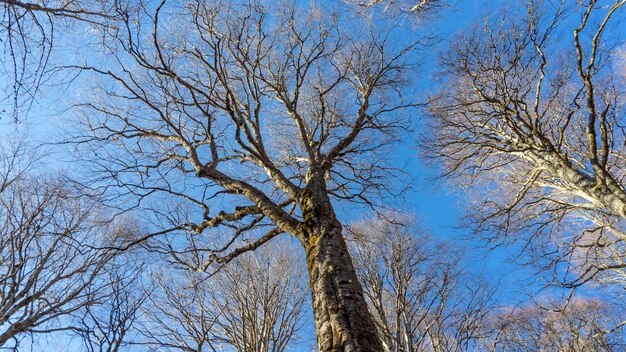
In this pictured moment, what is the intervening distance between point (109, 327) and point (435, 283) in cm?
548

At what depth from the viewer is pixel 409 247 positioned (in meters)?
7.52

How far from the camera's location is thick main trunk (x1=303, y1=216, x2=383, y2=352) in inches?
85.7

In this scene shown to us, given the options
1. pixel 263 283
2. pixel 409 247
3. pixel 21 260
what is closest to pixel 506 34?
pixel 409 247

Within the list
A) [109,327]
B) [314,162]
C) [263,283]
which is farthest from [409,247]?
[109,327]

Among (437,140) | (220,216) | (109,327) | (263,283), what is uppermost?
(437,140)

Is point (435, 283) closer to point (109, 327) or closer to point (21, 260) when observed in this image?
point (109, 327)

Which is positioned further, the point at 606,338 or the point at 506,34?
the point at 606,338

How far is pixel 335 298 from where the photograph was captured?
96.5 inches

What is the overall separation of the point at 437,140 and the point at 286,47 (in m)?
3.23

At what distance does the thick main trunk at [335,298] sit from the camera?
7.14 feet

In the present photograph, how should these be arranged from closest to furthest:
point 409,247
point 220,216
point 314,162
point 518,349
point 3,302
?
point 220,216 → point 314,162 → point 3,302 → point 409,247 → point 518,349

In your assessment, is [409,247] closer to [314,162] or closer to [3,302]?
[314,162]

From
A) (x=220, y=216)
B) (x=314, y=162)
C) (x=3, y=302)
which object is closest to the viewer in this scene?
(x=220, y=216)

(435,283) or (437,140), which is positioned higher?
(437,140)
